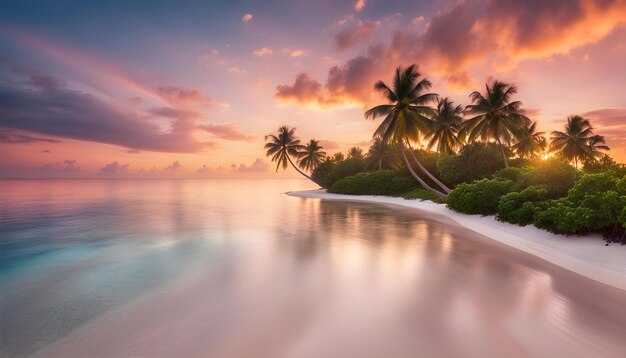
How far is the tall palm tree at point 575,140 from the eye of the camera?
1549 inches

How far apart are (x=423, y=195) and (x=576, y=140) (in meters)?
28.7

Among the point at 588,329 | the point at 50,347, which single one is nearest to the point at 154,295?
the point at 50,347

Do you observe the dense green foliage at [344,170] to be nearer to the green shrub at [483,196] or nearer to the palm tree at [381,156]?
the palm tree at [381,156]

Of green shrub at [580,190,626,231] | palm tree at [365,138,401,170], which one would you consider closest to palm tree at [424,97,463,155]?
palm tree at [365,138,401,170]

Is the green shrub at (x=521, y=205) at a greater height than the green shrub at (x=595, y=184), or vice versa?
the green shrub at (x=595, y=184)

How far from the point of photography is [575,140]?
130 ft

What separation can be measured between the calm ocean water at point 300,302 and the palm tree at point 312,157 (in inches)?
1635

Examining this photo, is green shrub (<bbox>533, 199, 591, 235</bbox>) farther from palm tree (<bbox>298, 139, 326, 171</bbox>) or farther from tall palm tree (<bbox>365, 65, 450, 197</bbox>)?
palm tree (<bbox>298, 139, 326, 171</bbox>)

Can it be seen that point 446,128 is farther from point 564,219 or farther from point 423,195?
point 564,219

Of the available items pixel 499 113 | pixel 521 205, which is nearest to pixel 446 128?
pixel 499 113

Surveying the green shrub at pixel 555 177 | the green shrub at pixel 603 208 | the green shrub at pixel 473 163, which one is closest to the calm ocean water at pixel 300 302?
the green shrub at pixel 603 208

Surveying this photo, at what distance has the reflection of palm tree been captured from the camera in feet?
129

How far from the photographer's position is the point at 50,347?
4043mm

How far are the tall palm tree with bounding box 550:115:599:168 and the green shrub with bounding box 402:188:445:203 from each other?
82.5 feet
